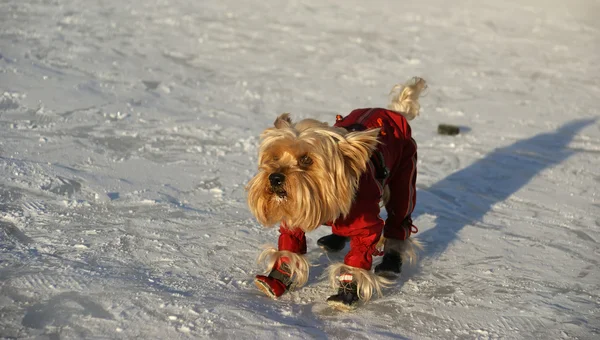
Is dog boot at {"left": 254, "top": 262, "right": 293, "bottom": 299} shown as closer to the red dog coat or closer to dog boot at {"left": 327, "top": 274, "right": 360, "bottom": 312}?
the red dog coat

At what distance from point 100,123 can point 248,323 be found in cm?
344

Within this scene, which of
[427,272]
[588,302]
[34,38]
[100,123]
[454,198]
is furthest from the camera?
[34,38]

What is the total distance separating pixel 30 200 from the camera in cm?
431

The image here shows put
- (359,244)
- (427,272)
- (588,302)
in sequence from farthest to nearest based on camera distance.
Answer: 1. (427,272)
2. (588,302)
3. (359,244)

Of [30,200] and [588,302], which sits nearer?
[588,302]

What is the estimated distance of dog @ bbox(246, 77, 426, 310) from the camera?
3.22 m

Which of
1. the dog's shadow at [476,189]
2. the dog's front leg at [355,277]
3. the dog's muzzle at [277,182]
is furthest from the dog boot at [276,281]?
the dog's muzzle at [277,182]

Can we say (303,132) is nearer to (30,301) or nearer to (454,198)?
(30,301)

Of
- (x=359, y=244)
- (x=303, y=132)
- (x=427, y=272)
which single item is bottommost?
(x=427, y=272)

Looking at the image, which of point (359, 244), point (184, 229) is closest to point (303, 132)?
point (359, 244)

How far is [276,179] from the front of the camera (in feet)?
10.5

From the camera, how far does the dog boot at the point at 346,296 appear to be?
3484mm

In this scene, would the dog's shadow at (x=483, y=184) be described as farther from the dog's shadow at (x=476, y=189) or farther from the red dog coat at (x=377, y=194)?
the red dog coat at (x=377, y=194)

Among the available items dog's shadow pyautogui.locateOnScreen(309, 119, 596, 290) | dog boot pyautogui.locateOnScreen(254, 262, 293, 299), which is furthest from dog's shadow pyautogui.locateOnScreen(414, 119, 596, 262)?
dog boot pyautogui.locateOnScreen(254, 262, 293, 299)
